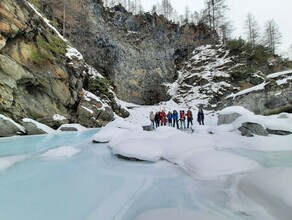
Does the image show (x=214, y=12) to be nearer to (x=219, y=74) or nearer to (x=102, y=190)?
(x=219, y=74)

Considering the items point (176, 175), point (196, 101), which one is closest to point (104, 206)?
point (176, 175)

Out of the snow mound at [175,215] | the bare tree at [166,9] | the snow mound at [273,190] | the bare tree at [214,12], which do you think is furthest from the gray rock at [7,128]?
the bare tree at [166,9]

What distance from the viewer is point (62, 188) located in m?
4.43

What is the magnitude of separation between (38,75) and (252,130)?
15642mm

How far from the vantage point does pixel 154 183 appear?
15.6ft

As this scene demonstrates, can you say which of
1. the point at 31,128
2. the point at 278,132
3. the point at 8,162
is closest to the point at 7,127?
the point at 31,128

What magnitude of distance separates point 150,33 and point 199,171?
41.8 m

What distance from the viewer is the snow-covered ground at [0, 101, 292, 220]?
10.6 ft

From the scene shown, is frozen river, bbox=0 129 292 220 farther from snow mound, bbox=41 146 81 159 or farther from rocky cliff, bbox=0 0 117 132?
rocky cliff, bbox=0 0 117 132

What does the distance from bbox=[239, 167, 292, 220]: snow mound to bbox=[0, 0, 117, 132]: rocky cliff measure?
625 inches

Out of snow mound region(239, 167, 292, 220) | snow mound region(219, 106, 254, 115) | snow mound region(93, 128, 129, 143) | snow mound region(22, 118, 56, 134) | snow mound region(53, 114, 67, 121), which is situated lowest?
snow mound region(239, 167, 292, 220)

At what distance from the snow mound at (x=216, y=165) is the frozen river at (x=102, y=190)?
267 mm

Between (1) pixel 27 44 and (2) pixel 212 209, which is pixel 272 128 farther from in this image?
(1) pixel 27 44

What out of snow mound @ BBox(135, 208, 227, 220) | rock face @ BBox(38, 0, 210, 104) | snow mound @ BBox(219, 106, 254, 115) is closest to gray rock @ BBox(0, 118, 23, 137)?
snow mound @ BBox(219, 106, 254, 115)
